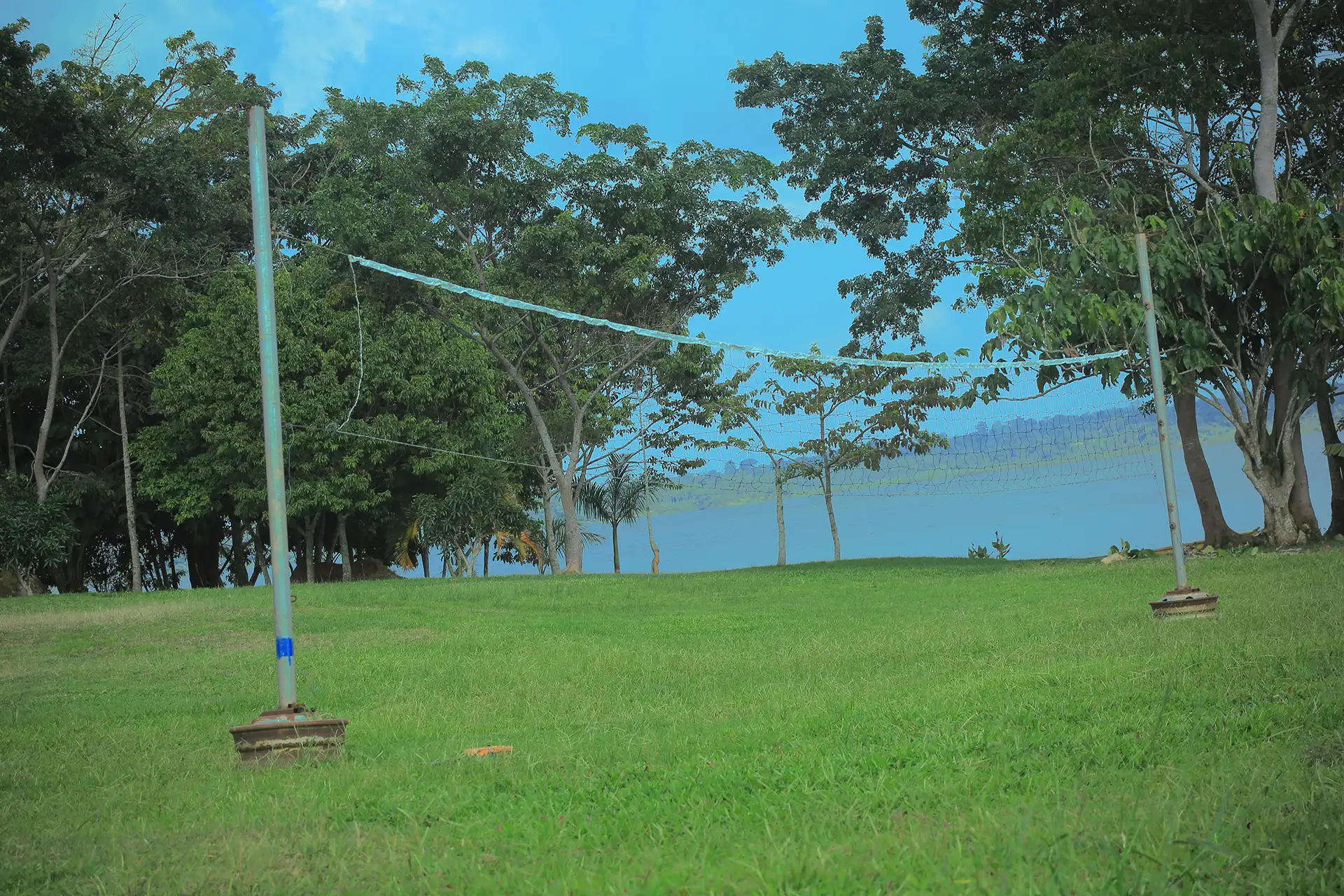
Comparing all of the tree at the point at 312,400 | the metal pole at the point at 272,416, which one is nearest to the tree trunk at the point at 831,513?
the tree at the point at 312,400

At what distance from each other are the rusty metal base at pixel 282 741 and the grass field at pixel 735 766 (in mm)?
210

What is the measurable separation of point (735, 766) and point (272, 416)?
341 centimetres

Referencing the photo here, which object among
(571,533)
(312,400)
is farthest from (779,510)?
(312,400)

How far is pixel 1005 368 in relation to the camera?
19594 mm

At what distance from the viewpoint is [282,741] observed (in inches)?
242

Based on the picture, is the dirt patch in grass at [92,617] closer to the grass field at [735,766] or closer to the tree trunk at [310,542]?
the grass field at [735,766]

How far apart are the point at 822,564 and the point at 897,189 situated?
8912 millimetres

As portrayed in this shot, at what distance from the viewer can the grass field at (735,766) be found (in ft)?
11.7

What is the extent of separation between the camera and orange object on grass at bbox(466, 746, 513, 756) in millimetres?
6105

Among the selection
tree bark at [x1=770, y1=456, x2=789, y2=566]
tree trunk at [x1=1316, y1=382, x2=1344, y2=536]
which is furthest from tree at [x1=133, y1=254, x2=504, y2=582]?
tree trunk at [x1=1316, y1=382, x2=1344, y2=536]

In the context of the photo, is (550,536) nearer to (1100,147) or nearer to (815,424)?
(815,424)

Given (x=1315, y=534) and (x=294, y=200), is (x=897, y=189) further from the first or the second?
(x=294, y=200)

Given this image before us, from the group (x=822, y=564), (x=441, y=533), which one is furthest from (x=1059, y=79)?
(x=441, y=533)

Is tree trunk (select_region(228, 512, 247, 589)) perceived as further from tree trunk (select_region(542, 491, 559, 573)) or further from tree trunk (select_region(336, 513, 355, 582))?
tree trunk (select_region(542, 491, 559, 573))
